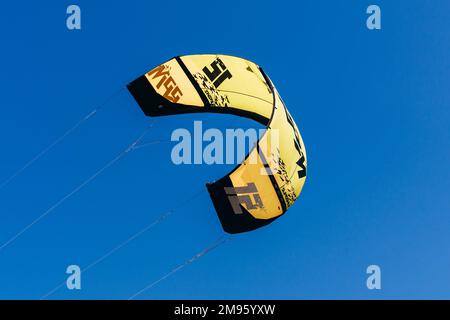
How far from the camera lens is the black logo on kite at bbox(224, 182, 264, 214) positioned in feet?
35.8

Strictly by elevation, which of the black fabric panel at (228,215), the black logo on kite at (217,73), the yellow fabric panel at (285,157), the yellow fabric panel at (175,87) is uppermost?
the black logo on kite at (217,73)

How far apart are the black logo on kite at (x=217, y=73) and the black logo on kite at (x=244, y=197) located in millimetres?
2044

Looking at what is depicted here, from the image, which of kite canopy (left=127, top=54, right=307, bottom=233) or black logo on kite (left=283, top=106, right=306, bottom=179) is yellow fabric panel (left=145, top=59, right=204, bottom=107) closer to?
kite canopy (left=127, top=54, right=307, bottom=233)

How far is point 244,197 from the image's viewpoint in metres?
11.1

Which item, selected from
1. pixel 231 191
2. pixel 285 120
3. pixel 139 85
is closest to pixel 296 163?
pixel 285 120

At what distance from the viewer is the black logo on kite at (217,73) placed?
37.9ft

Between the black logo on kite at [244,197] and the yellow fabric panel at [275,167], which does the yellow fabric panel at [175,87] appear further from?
the black logo on kite at [244,197]

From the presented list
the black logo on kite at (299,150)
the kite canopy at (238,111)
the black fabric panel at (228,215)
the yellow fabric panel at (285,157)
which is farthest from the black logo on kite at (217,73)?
the black fabric panel at (228,215)

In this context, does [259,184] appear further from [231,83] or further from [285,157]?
[231,83]

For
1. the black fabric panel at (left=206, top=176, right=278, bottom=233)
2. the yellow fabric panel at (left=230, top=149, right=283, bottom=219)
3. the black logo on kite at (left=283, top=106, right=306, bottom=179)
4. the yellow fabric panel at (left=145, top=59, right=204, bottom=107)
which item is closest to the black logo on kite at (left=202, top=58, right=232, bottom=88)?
the yellow fabric panel at (left=145, top=59, right=204, bottom=107)

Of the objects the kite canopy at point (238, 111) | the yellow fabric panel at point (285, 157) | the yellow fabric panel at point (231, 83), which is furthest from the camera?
the yellow fabric panel at point (231, 83)

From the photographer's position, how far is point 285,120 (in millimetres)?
11859

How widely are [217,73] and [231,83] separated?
1.07ft

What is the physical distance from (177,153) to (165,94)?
1.13m
